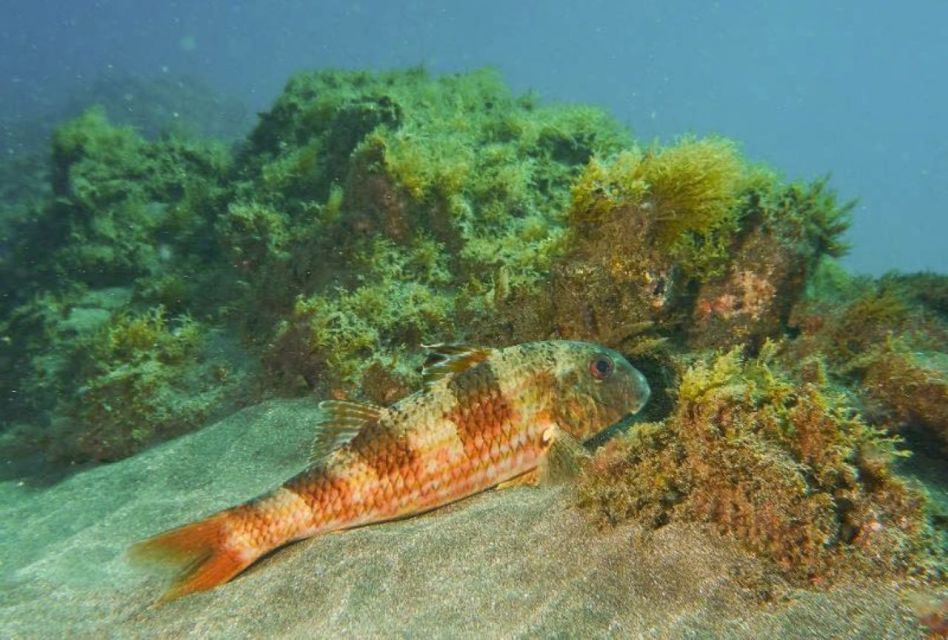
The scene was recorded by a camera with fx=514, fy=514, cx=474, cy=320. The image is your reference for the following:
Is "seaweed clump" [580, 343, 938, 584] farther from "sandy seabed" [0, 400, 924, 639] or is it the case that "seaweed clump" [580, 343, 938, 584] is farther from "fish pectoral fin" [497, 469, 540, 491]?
"fish pectoral fin" [497, 469, 540, 491]

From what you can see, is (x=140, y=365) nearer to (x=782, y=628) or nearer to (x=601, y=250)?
(x=601, y=250)

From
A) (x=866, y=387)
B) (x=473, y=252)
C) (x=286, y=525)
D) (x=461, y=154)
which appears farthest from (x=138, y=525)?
(x=866, y=387)

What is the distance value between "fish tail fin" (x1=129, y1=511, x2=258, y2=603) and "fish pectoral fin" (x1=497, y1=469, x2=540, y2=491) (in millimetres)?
1788

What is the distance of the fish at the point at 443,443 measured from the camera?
11.3 feet

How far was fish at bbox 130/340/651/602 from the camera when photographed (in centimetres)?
345

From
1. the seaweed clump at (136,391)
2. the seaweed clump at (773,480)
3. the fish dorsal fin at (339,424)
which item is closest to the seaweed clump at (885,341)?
the seaweed clump at (773,480)

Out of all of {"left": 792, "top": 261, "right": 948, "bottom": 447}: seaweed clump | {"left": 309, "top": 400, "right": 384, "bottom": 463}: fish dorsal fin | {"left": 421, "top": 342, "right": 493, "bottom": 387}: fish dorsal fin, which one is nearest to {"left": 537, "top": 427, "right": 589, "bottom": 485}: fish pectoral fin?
{"left": 421, "top": 342, "right": 493, "bottom": 387}: fish dorsal fin

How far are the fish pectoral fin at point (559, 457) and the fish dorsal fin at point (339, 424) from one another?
1264mm

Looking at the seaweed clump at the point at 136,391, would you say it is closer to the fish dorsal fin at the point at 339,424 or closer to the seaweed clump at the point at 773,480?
the fish dorsal fin at the point at 339,424

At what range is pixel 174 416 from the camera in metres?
6.02

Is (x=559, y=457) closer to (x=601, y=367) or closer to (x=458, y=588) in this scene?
(x=601, y=367)

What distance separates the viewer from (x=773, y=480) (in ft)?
8.74

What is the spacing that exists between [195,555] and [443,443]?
1738 mm

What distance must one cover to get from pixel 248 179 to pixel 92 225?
2.85 metres
